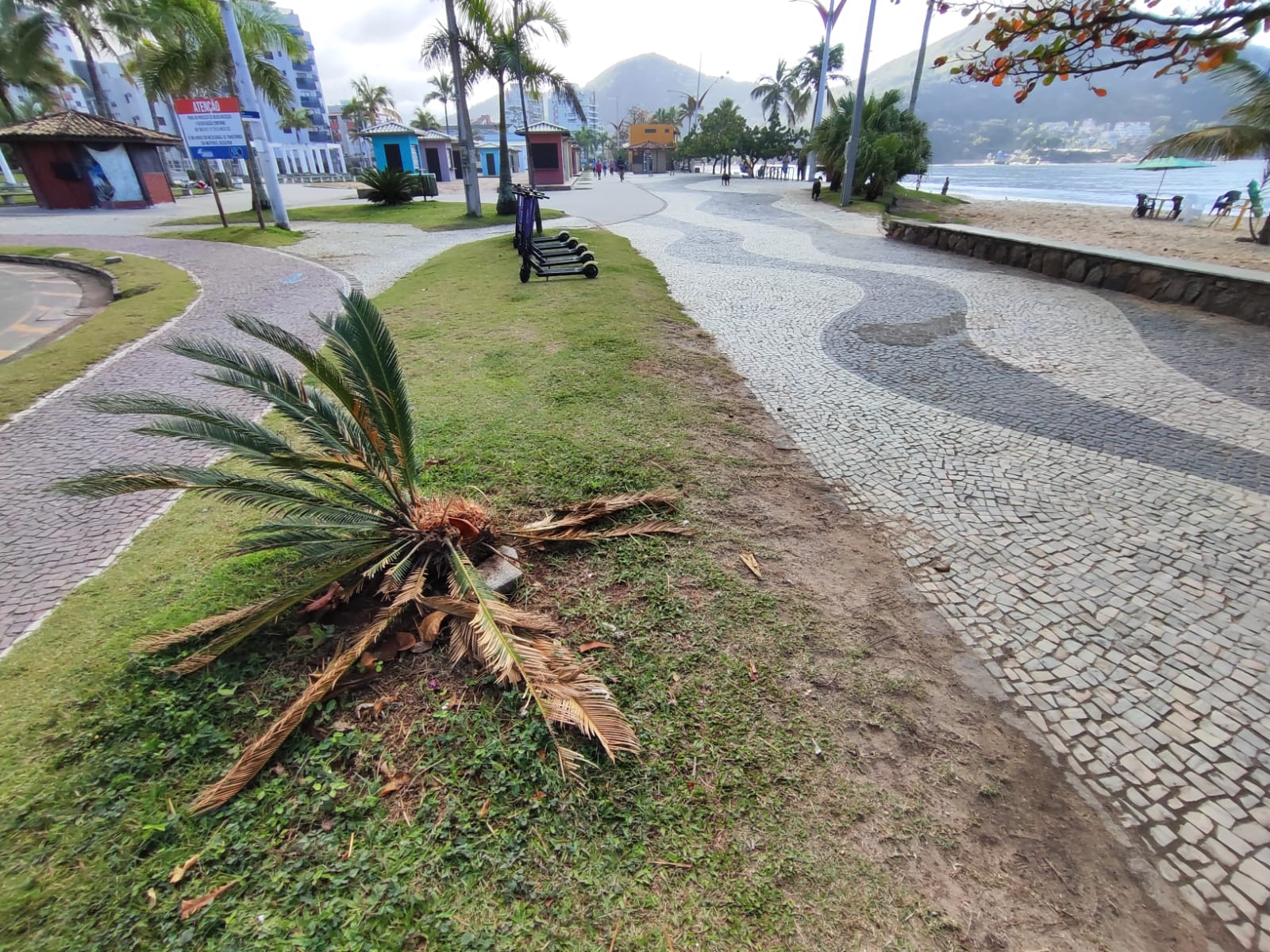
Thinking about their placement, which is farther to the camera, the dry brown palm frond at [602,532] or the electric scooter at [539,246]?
the electric scooter at [539,246]

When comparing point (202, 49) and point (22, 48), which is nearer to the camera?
point (202, 49)

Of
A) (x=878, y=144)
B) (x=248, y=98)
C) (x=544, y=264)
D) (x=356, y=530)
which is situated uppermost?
(x=248, y=98)

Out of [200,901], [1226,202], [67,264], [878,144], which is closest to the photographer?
[200,901]

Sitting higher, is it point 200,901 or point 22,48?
point 22,48

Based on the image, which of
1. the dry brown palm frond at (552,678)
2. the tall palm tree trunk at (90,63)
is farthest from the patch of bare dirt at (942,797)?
the tall palm tree trunk at (90,63)

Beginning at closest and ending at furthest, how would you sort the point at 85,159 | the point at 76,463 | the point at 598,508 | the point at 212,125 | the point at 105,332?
the point at 598,508
the point at 76,463
the point at 105,332
the point at 212,125
the point at 85,159

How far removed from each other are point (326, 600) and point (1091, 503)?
4829 mm

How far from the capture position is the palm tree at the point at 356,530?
2.41 metres

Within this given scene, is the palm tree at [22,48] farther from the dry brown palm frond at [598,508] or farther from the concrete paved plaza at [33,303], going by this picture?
the dry brown palm frond at [598,508]

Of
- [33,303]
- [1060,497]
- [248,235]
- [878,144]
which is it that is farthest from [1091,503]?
[878,144]

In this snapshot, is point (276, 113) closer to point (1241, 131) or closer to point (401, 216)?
point (401, 216)

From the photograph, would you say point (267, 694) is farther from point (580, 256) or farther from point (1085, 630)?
point (580, 256)

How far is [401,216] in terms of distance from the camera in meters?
21.5

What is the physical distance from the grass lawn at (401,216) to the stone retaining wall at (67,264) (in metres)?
6.78
